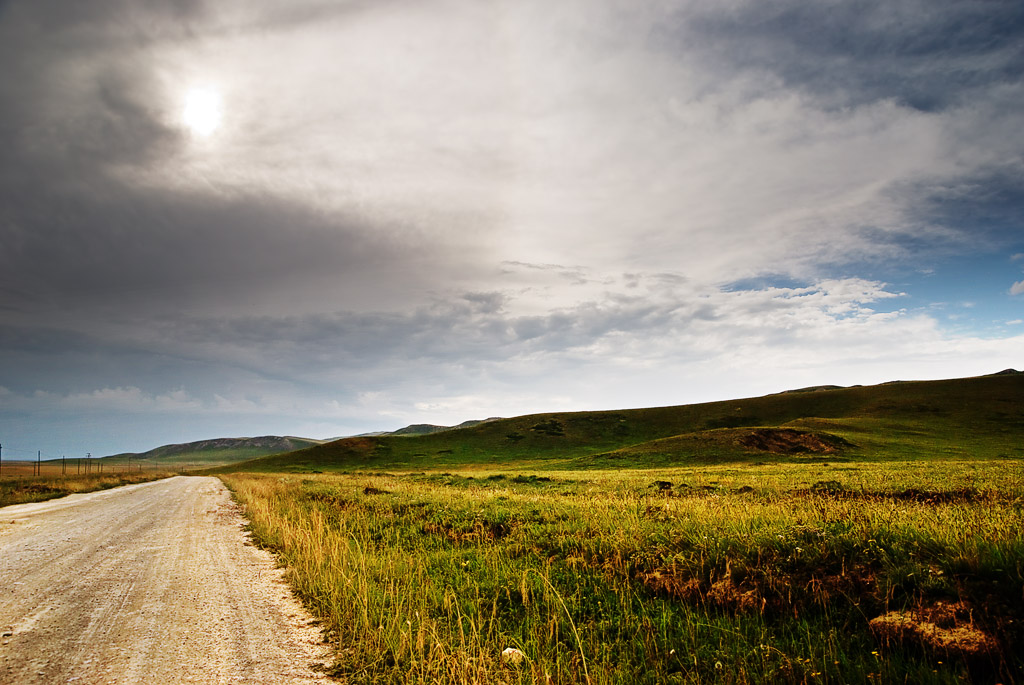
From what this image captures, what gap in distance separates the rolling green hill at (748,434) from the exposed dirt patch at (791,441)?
118mm

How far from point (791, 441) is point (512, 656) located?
218 feet

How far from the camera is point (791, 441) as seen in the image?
198ft

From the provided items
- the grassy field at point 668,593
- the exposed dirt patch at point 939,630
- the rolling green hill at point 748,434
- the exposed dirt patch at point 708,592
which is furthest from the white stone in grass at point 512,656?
the rolling green hill at point 748,434

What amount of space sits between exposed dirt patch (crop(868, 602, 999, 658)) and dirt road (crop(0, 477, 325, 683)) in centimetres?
634

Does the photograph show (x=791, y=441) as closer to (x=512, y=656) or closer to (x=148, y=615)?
(x=512, y=656)

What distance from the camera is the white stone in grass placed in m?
5.06

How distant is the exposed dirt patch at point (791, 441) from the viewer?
188 ft

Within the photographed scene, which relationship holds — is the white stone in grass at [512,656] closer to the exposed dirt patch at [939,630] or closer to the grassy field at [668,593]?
the grassy field at [668,593]

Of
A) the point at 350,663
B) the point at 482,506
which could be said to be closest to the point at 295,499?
the point at 482,506

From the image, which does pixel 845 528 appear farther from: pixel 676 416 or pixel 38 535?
pixel 676 416

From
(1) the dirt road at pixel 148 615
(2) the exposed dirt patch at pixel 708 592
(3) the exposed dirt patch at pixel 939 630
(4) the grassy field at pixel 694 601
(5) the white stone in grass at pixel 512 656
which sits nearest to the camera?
(3) the exposed dirt patch at pixel 939 630

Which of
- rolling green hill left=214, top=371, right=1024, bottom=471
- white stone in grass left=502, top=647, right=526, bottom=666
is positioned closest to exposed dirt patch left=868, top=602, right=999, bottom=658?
white stone in grass left=502, top=647, right=526, bottom=666

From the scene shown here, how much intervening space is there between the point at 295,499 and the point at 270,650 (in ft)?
67.4

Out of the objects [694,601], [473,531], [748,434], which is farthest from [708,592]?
[748,434]
